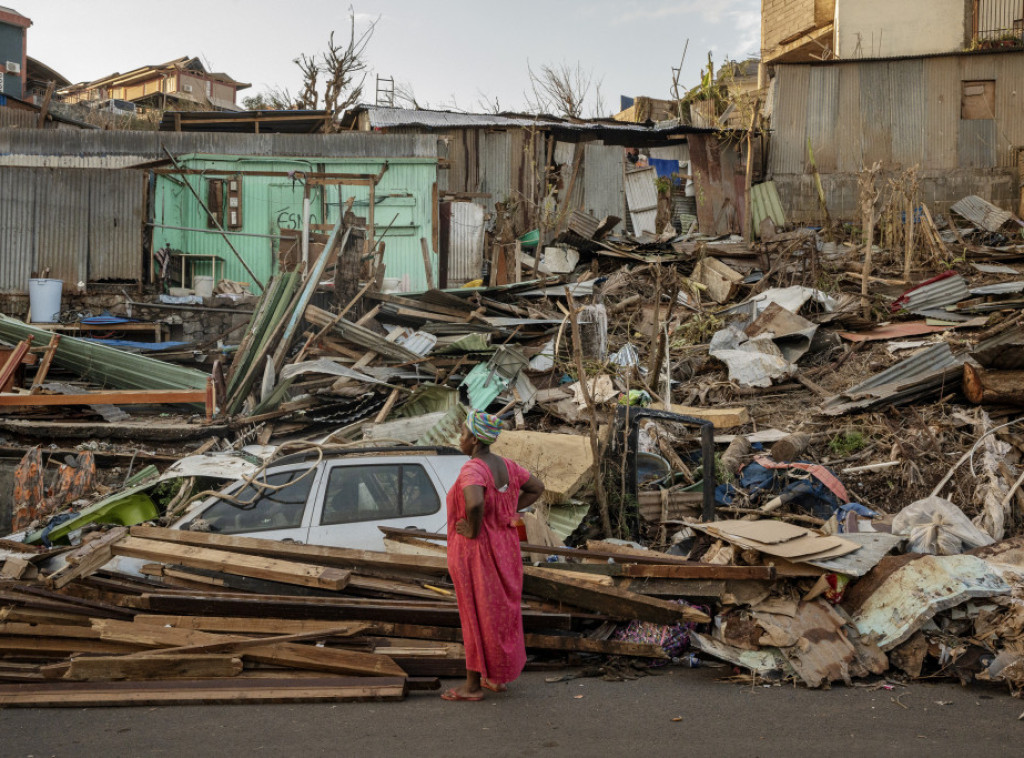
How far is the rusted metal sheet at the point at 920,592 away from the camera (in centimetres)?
509

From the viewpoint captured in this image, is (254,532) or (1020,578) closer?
(1020,578)

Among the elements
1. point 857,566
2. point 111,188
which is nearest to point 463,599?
point 857,566

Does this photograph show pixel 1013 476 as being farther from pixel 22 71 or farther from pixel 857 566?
pixel 22 71

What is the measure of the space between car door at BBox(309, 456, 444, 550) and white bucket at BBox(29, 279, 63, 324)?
1106 cm

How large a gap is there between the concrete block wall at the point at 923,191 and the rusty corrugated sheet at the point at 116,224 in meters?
14.2

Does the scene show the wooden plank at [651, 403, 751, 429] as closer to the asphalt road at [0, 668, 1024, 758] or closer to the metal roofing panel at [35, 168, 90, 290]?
the asphalt road at [0, 668, 1024, 758]

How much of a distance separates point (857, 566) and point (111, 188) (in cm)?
1527

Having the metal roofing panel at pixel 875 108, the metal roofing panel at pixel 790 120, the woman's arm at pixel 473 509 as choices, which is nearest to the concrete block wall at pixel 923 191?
the metal roofing panel at pixel 790 120

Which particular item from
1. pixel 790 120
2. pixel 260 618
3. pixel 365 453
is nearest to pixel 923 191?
pixel 790 120

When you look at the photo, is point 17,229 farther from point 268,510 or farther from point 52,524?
point 268,510

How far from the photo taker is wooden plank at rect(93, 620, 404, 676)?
4902mm

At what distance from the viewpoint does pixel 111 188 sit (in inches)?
637

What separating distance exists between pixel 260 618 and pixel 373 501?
1.25 m

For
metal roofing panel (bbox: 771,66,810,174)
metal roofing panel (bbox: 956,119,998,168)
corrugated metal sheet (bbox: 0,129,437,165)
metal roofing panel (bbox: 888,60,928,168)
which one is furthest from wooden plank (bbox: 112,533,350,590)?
metal roofing panel (bbox: 956,119,998,168)
